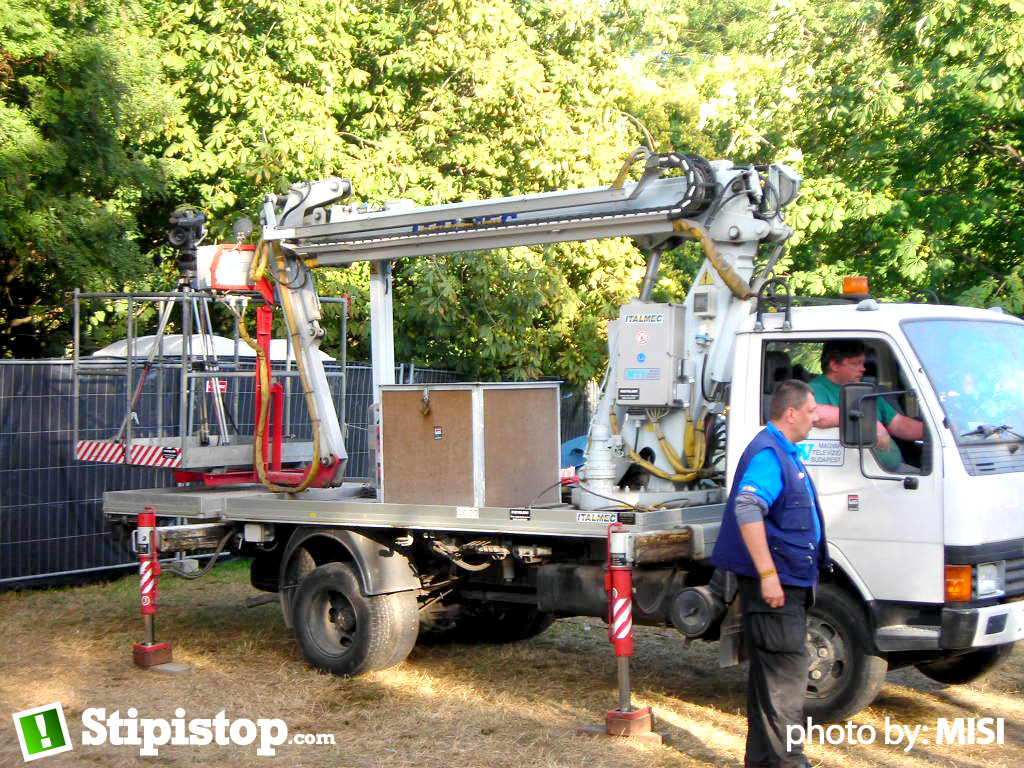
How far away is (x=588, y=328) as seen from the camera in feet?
55.9

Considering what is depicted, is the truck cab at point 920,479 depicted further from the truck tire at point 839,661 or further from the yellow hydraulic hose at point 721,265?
the yellow hydraulic hose at point 721,265

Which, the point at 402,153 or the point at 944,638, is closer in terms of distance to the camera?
the point at 944,638

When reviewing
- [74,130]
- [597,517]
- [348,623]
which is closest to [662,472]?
[597,517]

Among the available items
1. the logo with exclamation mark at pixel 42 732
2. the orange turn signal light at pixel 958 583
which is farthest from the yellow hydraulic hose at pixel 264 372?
the orange turn signal light at pixel 958 583

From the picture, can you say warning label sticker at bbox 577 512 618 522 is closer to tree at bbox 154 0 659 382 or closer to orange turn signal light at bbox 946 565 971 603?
orange turn signal light at bbox 946 565 971 603

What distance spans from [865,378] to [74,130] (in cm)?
1030

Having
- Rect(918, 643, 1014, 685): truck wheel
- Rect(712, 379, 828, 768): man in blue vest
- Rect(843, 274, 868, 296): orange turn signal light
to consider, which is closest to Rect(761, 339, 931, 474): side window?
Rect(843, 274, 868, 296): orange turn signal light

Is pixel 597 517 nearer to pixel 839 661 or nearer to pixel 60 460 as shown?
pixel 839 661

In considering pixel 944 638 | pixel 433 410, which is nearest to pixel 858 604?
pixel 944 638

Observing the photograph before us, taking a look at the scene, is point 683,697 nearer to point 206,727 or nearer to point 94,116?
point 206,727

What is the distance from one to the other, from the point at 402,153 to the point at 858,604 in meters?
11.4

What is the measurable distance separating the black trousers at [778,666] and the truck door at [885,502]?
40.2 inches

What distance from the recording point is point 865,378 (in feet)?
23.3

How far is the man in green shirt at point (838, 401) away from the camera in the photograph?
6.72 meters
